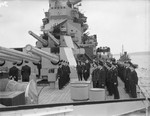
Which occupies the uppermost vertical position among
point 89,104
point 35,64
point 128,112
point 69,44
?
point 69,44

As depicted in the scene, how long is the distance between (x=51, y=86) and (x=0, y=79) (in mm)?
4045

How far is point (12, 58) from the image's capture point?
8.12 metres

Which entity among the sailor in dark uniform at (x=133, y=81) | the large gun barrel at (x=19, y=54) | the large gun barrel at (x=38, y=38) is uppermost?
the large gun barrel at (x=38, y=38)

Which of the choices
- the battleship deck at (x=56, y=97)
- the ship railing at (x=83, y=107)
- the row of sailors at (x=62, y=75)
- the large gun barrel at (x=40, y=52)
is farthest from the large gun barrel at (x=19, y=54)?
the ship railing at (x=83, y=107)

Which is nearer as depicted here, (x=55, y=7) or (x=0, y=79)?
(x=0, y=79)

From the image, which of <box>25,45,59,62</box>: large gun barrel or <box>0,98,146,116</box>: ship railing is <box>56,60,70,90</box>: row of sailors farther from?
<box>0,98,146,116</box>: ship railing

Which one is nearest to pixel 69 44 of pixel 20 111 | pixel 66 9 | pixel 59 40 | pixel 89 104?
pixel 59 40

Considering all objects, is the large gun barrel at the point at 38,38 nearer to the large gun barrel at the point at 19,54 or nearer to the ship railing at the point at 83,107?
the large gun barrel at the point at 19,54

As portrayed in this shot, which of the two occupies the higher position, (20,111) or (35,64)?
(35,64)

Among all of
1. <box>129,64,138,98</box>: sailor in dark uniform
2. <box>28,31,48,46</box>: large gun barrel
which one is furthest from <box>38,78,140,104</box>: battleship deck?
<box>28,31,48,46</box>: large gun barrel

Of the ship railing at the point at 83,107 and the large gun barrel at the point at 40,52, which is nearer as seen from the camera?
the ship railing at the point at 83,107

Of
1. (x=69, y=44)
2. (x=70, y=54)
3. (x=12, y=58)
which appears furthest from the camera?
(x=69, y=44)

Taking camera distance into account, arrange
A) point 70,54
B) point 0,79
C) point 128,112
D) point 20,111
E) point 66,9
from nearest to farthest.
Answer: point 20,111 → point 0,79 → point 128,112 → point 70,54 → point 66,9

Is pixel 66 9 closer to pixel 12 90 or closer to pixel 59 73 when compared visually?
pixel 59 73
